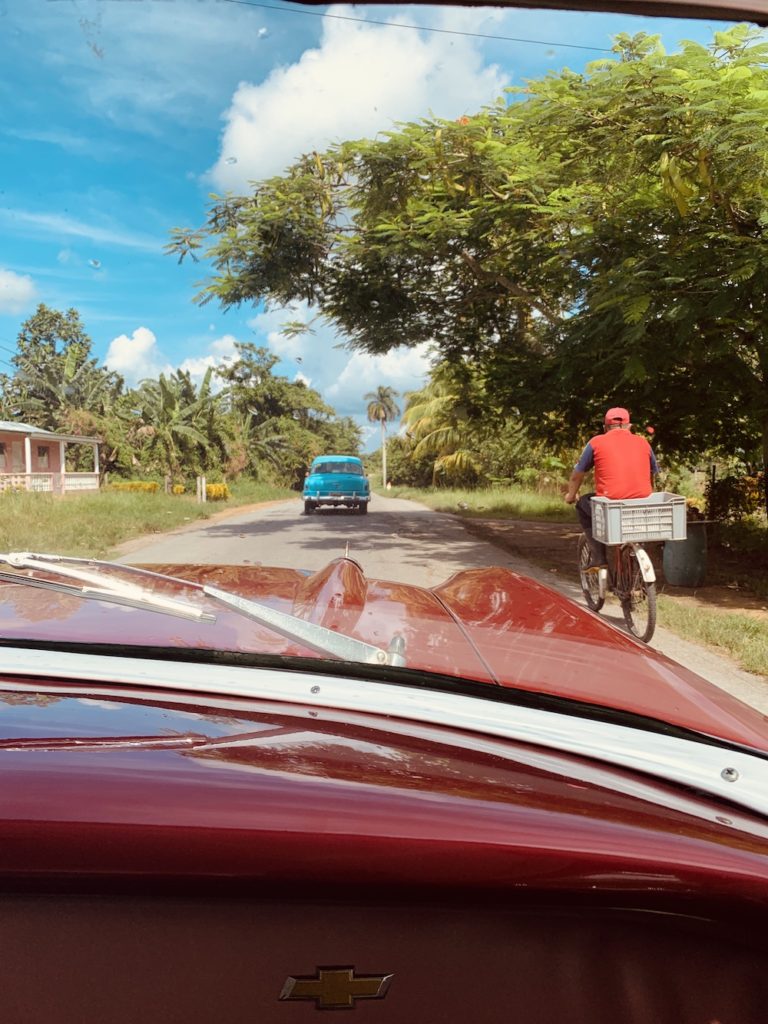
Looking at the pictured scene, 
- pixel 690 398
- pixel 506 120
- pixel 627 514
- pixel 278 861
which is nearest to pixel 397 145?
pixel 506 120

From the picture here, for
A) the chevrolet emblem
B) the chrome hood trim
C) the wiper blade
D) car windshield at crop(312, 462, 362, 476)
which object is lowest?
the chevrolet emblem

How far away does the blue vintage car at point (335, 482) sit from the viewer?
1851 mm

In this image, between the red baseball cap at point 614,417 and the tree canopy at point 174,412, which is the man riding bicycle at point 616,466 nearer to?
the red baseball cap at point 614,417

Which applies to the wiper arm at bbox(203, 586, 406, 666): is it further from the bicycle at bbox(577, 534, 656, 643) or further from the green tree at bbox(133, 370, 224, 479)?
the bicycle at bbox(577, 534, 656, 643)

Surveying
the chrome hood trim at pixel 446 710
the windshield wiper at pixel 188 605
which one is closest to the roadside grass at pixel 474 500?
the windshield wiper at pixel 188 605

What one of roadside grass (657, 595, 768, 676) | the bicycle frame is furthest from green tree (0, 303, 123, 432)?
roadside grass (657, 595, 768, 676)

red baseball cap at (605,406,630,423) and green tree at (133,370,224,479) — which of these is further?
red baseball cap at (605,406,630,423)

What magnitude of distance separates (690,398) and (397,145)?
16.5 ft

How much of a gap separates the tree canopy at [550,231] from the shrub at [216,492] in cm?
46

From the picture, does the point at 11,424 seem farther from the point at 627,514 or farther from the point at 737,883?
the point at 627,514

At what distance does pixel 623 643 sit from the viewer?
4.91 feet

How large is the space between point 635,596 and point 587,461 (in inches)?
39.5

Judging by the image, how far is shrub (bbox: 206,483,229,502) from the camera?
1771 mm

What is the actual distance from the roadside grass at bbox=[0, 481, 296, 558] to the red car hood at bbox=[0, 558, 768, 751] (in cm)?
12
